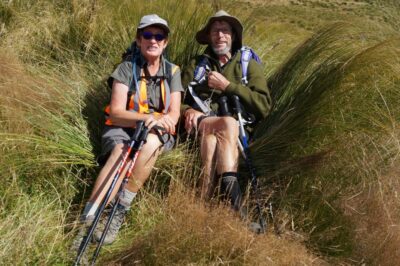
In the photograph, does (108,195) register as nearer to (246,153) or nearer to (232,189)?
(232,189)

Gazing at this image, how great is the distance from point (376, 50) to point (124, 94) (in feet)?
6.32

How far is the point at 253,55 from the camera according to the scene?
4266 millimetres

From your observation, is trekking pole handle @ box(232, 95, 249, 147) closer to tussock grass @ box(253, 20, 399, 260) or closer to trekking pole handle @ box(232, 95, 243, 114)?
trekking pole handle @ box(232, 95, 243, 114)

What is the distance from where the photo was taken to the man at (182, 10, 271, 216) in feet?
11.2

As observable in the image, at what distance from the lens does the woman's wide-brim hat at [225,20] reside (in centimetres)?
409

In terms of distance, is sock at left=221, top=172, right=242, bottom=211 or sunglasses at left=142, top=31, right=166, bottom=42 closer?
sock at left=221, top=172, right=242, bottom=211

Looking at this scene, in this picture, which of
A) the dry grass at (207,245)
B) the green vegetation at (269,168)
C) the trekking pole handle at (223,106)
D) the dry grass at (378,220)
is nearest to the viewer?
the dry grass at (207,245)

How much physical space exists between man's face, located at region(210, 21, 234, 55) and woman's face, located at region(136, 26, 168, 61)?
553mm

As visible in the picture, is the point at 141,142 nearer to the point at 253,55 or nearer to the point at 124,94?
the point at 124,94

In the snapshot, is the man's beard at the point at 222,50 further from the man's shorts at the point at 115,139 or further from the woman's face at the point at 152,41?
the man's shorts at the point at 115,139

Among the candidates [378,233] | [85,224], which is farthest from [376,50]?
[85,224]

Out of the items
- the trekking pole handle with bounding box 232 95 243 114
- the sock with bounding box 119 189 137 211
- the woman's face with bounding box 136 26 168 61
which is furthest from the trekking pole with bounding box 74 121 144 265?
the trekking pole handle with bounding box 232 95 243 114

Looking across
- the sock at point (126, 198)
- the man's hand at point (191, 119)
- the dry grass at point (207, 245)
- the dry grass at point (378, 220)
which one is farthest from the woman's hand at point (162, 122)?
the dry grass at point (378, 220)

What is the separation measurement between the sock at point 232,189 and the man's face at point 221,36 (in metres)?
1.29
